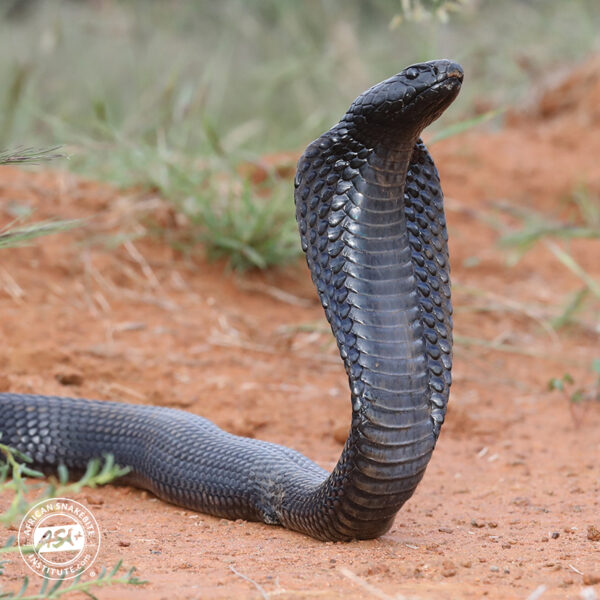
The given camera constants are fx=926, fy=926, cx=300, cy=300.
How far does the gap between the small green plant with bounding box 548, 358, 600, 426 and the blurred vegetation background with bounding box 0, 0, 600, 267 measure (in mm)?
2690

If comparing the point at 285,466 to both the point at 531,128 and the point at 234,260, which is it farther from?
the point at 531,128

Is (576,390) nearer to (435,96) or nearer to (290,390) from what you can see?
(290,390)

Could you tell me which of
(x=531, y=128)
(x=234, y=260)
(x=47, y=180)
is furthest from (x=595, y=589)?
(x=531, y=128)

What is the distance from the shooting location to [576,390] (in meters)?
4.89

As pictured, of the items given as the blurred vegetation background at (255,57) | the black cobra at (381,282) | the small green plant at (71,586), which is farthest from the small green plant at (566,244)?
the small green plant at (71,586)

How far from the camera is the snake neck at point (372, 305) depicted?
2572mm

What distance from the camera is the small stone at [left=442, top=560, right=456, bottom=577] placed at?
2.37 m

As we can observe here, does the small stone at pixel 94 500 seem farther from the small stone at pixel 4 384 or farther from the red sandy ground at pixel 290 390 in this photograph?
the small stone at pixel 4 384

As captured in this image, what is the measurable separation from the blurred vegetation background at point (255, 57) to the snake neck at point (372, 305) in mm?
3962

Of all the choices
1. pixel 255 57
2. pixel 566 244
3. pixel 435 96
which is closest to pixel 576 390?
pixel 566 244

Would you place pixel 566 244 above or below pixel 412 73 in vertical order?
above

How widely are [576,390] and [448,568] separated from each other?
2.70m

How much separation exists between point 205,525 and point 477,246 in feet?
15.1

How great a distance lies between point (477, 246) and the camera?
7289 millimetres
